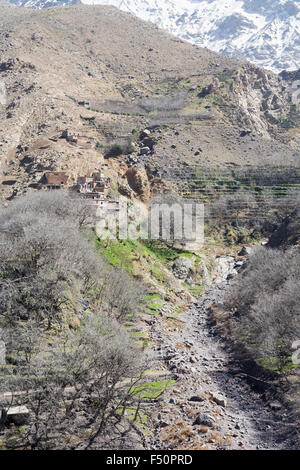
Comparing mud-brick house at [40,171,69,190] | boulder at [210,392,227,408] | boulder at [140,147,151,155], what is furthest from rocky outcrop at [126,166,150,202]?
boulder at [210,392,227,408]

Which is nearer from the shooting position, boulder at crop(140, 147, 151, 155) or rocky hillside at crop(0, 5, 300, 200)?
rocky hillside at crop(0, 5, 300, 200)

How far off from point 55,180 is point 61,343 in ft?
136

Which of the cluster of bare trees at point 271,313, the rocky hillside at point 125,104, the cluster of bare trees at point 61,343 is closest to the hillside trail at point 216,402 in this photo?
the cluster of bare trees at point 271,313

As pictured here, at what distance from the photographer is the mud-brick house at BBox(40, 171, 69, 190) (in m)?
61.3

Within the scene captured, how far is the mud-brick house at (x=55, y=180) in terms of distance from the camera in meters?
61.3

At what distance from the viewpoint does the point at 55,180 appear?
62125 millimetres

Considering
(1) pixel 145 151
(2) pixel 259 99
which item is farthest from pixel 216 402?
(2) pixel 259 99

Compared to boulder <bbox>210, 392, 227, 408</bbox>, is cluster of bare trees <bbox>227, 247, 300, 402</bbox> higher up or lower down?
higher up

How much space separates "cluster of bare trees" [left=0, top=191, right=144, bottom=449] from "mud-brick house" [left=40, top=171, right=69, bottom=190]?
75.5 feet

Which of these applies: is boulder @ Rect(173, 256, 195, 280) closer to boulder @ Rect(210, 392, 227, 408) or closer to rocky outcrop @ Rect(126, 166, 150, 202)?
rocky outcrop @ Rect(126, 166, 150, 202)

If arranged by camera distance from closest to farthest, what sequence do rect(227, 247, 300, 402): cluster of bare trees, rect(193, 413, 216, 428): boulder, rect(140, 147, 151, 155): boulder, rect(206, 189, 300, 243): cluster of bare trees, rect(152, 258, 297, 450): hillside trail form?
rect(152, 258, 297, 450): hillside trail → rect(193, 413, 216, 428): boulder → rect(227, 247, 300, 402): cluster of bare trees → rect(206, 189, 300, 243): cluster of bare trees → rect(140, 147, 151, 155): boulder

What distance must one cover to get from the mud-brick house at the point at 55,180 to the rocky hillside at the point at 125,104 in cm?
452

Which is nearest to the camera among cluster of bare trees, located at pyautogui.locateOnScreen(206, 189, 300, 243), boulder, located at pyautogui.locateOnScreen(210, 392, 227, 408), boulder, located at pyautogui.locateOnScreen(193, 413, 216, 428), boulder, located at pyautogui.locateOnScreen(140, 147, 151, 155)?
boulder, located at pyautogui.locateOnScreen(193, 413, 216, 428)

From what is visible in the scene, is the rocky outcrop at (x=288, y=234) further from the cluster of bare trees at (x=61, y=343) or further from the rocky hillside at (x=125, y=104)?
the rocky hillside at (x=125, y=104)
